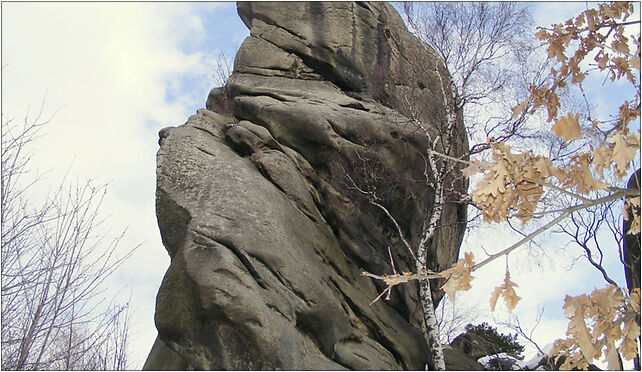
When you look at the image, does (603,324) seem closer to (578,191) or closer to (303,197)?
(578,191)

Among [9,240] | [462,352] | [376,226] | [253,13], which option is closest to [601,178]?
[9,240]

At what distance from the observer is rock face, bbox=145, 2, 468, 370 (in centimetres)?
801

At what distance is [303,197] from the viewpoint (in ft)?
34.8

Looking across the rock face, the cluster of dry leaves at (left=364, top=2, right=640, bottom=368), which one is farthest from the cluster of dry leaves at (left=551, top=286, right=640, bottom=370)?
the rock face

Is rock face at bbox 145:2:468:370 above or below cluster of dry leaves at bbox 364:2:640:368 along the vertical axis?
above

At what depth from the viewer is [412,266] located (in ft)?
40.2

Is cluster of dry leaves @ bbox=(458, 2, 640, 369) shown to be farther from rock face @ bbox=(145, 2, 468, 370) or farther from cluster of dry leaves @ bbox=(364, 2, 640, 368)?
rock face @ bbox=(145, 2, 468, 370)

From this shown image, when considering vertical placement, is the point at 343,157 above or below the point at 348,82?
below

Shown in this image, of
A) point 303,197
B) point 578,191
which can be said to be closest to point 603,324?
point 578,191

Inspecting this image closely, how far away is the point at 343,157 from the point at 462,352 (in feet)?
15.4

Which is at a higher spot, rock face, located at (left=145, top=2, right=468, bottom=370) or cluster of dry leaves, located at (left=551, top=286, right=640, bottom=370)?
rock face, located at (left=145, top=2, right=468, bottom=370)

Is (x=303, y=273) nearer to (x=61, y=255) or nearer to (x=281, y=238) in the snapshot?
(x=281, y=238)

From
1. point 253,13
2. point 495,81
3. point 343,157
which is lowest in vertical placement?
point 343,157

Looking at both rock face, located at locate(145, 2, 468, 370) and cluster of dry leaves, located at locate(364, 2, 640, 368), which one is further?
rock face, located at locate(145, 2, 468, 370)
